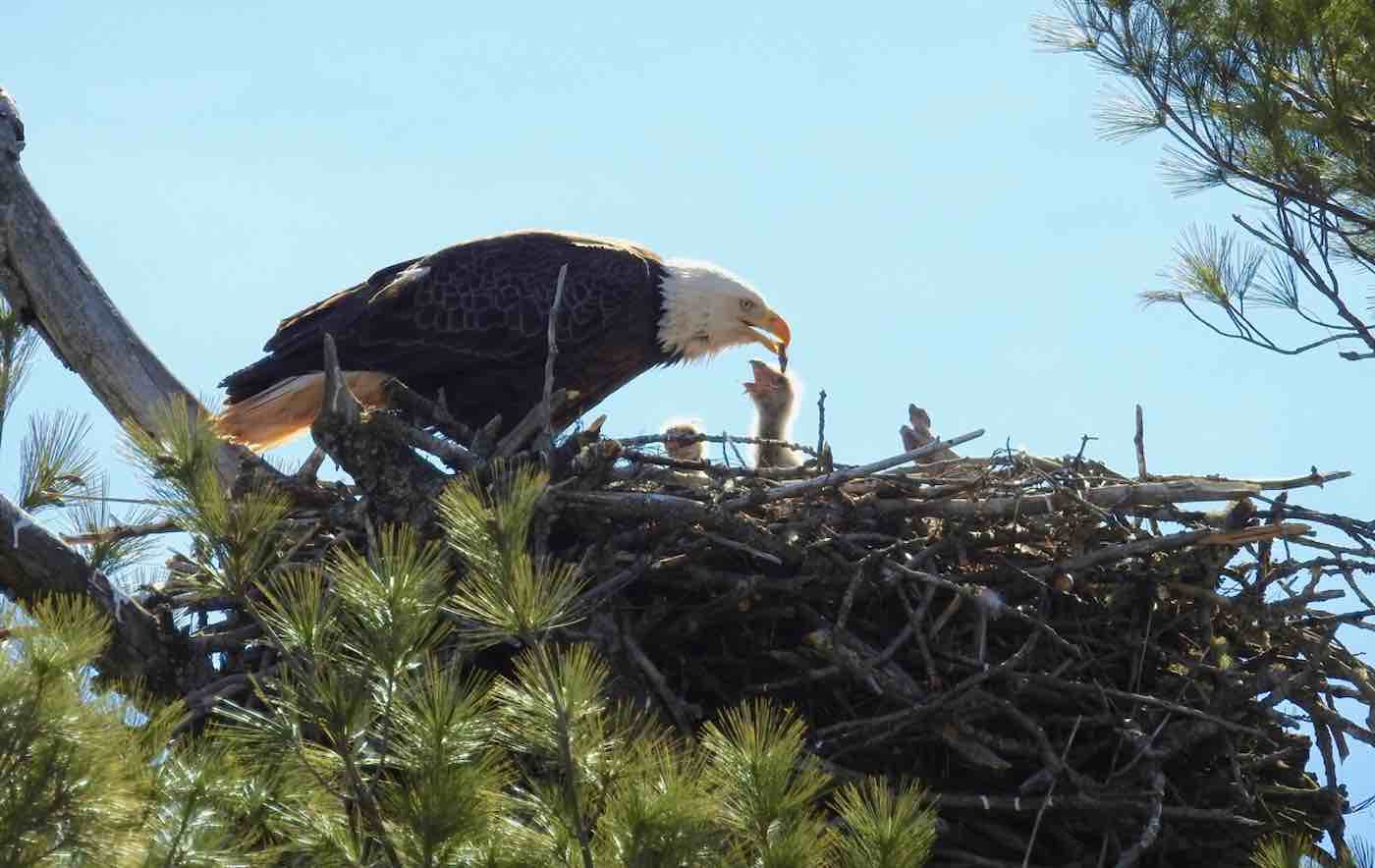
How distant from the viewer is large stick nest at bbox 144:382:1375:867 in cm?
544

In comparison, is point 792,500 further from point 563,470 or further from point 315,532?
point 315,532

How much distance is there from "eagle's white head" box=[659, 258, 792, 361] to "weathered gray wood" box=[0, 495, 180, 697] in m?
2.74

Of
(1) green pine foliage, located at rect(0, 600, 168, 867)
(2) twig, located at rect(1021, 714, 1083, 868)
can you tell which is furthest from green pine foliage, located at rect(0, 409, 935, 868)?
(2) twig, located at rect(1021, 714, 1083, 868)

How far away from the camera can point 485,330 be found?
23.3 feet

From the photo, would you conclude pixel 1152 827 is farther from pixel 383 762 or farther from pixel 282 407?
pixel 282 407

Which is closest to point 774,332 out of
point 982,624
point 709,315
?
point 709,315

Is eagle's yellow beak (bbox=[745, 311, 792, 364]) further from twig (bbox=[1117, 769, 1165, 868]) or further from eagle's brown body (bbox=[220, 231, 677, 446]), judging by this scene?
twig (bbox=[1117, 769, 1165, 868])

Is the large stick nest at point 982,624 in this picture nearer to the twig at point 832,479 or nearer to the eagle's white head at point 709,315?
the twig at point 832,479

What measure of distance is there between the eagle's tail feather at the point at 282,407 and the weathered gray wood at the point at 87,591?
179 cm

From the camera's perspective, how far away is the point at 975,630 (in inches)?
220

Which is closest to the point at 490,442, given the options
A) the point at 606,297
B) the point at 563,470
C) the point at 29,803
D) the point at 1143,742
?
the point at 563,470

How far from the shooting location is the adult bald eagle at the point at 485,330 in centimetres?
705

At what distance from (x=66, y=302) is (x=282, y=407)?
953mm

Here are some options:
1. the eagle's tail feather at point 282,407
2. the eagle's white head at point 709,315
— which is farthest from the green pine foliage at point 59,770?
the eagle's white head at point 709,315
